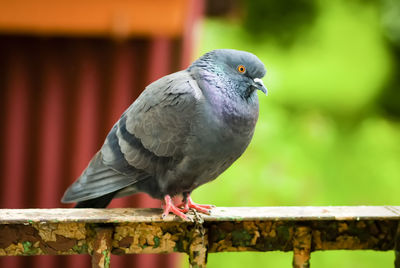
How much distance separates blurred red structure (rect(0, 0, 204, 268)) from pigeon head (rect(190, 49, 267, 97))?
7.77ft

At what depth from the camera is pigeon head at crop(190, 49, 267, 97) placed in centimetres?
220

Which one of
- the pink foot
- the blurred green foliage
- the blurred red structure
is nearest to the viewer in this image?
the pink foot

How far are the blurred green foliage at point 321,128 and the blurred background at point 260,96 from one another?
2 cm

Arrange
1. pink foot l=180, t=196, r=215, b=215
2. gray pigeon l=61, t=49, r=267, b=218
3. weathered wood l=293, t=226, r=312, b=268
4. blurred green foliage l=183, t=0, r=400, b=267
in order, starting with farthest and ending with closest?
blurred green foliage l=183, t=0, r=400, b=267 < gray pigeon l=61, t=49, r=267, b=218 < pink foot l=180, t=196, r=215, b=215 < weathered wood l=293, t=226, r=312, b=268

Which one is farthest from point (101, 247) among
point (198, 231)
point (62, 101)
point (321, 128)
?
point (321, 128)

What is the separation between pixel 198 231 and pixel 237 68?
0.74 m

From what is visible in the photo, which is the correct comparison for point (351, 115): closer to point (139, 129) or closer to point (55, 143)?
point (55, 143)

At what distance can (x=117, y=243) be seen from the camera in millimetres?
1854

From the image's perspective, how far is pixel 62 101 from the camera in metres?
4.71

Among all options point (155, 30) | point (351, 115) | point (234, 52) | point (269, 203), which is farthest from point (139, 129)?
point (351, 115)

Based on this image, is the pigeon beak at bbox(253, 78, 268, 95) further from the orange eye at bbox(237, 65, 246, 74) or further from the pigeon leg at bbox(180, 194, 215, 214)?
the pigeon leg at bbox(180, 194, 215, 214)

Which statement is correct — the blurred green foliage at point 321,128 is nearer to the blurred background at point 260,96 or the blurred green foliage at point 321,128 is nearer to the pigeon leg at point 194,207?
the blurred background at point 260,96

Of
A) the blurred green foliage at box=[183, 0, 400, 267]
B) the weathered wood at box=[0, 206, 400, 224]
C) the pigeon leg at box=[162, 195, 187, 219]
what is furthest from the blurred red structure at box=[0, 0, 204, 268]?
the weathered wood at box=[0, 206, 400, 224]

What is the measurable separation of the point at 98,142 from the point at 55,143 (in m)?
0.38
